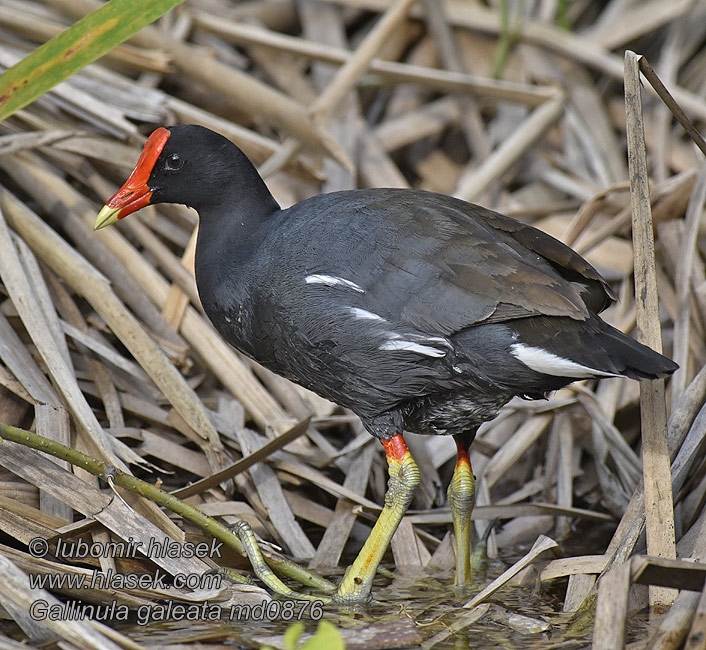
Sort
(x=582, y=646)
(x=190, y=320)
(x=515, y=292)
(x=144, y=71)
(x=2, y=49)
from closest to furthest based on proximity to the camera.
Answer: (x=582, y=646) < (x=515, y=292) < (x=190, y=320) < (x=2, y=49) < (x=144, y=71)

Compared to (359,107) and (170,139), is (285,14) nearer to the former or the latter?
(359,107)

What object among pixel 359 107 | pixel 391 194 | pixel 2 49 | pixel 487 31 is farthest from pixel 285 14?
pixel 391 194

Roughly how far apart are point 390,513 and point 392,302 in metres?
0.61

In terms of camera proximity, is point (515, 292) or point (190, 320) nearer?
point (515, 292)

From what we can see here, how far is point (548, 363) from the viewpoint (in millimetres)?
2260

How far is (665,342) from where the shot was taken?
3.34 metres

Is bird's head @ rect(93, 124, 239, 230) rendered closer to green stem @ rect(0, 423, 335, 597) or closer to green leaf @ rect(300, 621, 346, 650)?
green stem @ rect(0, 423, 335, 597)

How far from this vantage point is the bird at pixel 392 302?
230 centimetres

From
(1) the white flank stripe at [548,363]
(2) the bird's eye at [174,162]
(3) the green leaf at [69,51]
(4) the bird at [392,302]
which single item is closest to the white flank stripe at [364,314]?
(4) the bird at [392,302]

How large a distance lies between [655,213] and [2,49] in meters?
2.46

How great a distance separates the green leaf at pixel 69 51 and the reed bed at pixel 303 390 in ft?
2.25

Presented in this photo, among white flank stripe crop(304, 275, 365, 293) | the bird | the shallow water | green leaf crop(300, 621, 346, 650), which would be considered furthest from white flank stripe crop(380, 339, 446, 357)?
green leaf crop(300, 621, 346, 650)
